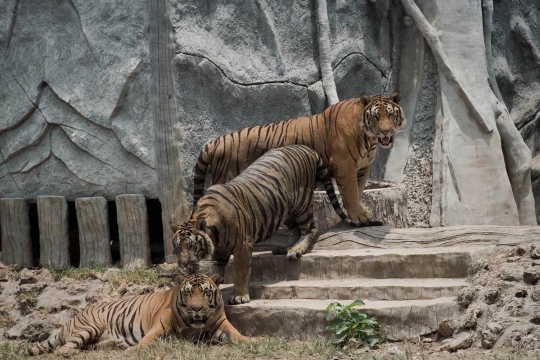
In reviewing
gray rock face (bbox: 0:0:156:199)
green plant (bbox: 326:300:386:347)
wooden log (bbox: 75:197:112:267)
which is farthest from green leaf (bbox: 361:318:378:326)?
wooden log (bbox: 75:197:112:267)

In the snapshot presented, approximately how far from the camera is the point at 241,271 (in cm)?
694

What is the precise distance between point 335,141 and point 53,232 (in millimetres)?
3001

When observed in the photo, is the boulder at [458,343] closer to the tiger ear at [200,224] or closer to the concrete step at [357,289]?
the concrete step at [357,289]

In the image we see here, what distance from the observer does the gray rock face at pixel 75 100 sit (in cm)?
854

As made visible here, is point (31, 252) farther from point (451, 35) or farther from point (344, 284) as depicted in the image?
point (451, 35)

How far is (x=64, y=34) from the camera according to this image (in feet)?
29.1

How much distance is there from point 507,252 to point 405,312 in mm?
970

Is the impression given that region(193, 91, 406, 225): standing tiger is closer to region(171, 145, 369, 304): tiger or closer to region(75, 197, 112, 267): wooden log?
region(171, 145, 369, 304): tiger

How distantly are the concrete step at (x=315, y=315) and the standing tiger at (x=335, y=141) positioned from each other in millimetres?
1516

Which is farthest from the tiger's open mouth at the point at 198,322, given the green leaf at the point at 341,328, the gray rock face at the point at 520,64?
the gray rock face at the point at 520,64

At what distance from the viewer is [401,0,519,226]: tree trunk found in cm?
987

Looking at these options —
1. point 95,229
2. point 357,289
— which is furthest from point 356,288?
point 95,229

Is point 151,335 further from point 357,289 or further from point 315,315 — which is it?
point 357,289

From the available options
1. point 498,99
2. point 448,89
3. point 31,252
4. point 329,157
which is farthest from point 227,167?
point 498,99
